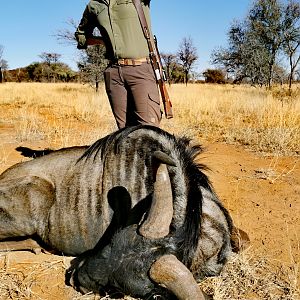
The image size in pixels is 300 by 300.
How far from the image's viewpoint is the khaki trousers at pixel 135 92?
14.5ft

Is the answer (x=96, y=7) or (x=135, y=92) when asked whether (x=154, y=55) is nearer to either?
(x=135, y=92)

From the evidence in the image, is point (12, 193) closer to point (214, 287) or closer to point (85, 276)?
point (85, 276)

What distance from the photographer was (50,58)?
3056 inches

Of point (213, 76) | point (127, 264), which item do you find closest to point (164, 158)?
point (127, 264)

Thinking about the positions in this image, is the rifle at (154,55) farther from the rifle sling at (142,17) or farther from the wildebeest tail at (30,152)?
the wildebeest tail at (30,152)

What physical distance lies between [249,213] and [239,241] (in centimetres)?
91

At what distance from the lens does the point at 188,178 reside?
2.82 meters

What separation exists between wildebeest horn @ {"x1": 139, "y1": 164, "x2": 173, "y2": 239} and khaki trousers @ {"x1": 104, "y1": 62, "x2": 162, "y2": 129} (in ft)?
6.94

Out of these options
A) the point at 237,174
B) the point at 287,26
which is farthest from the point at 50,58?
the point at 237,174

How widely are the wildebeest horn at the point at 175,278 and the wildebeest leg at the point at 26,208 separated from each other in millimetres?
1493

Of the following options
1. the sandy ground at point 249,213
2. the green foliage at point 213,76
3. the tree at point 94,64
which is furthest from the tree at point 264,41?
the green foliage at point 213,76

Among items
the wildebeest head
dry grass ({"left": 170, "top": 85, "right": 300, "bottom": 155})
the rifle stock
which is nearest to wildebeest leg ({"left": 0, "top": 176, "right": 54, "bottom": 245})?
the wildebeest head

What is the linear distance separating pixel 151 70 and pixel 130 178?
64.8 inches

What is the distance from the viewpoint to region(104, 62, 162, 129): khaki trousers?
443 centimetres
